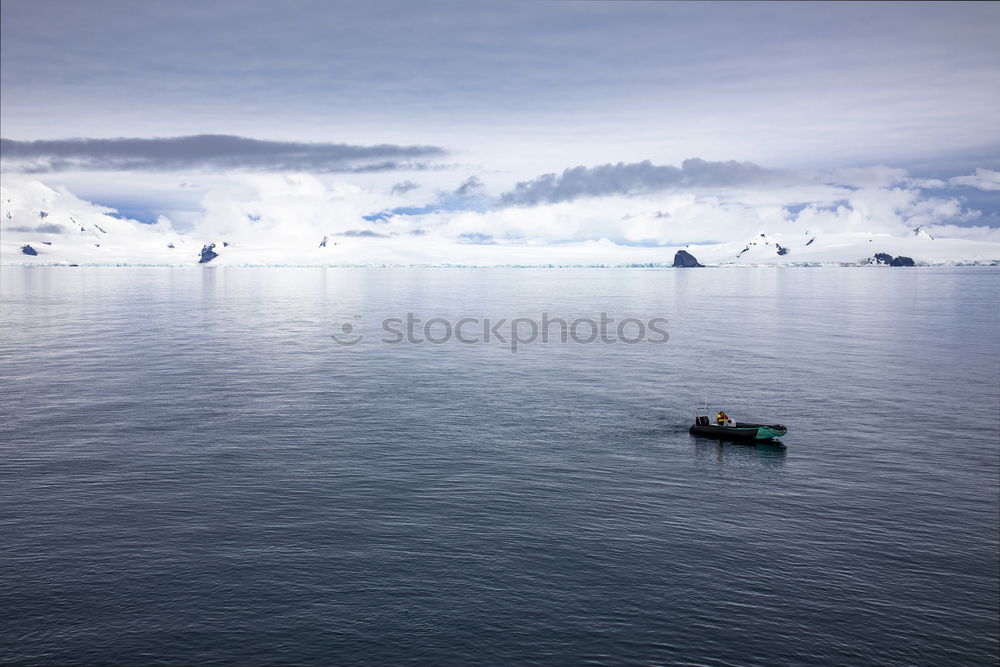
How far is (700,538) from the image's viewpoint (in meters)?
65.8

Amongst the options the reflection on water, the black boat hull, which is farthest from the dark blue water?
the black boat hull

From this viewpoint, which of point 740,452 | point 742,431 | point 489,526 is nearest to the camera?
point 489,526

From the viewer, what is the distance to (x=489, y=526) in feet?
222

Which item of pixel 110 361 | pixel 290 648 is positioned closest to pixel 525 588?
pixel 290 648

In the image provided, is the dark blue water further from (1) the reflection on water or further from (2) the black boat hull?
(2) the black boat hull

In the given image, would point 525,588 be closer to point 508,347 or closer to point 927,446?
point 927,446

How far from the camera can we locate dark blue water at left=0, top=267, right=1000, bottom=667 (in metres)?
50.5

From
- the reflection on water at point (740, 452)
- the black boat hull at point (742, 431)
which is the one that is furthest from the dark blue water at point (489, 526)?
the black boat hull at point (742, 431)

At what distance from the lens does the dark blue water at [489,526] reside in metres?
50.5

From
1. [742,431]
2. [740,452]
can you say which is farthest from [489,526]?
[742,431]

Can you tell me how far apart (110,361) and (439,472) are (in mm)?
103678

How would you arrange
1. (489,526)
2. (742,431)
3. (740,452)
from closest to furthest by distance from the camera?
(489,526) → (740,452) → (742,431)

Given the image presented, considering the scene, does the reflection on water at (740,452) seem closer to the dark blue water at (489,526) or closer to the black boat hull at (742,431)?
the dark blue water at (489,526)

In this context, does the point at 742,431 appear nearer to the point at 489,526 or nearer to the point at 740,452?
the point at 740,452
